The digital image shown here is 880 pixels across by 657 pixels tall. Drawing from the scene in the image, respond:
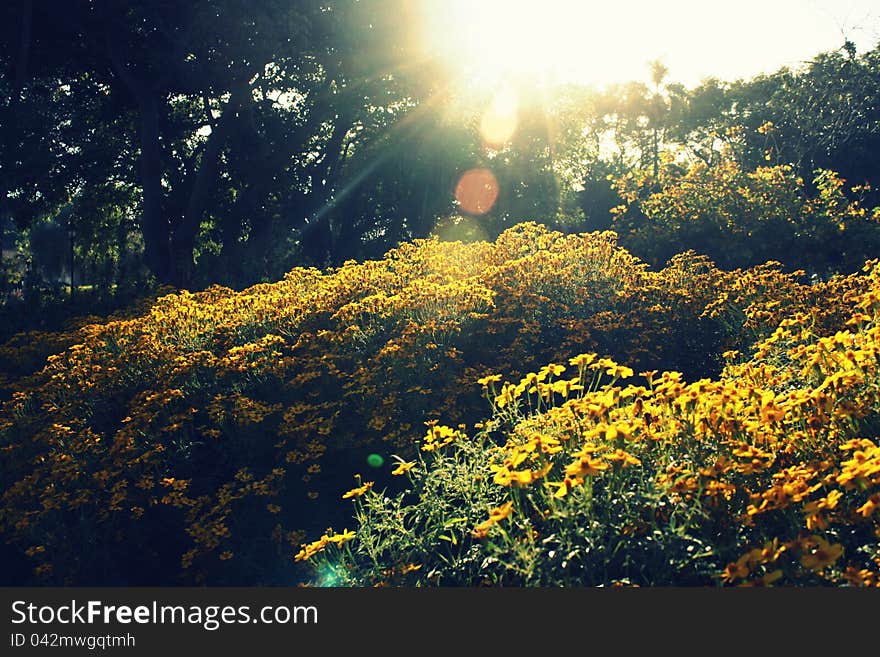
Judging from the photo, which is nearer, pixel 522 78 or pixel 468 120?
pixel 468 120

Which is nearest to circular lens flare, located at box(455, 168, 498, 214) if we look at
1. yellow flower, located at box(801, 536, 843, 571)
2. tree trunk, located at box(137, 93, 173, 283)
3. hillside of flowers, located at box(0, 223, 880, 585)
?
tree trunk, located at box(137, 93, 173, 283)

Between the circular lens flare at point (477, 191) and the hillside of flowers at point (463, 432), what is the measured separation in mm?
13827

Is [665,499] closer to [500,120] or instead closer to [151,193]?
[151,193]

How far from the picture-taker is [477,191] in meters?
21.7

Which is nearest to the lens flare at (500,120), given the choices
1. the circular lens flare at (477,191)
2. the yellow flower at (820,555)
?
the circular lens flare at (477,191)

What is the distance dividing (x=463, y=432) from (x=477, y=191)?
18.0m

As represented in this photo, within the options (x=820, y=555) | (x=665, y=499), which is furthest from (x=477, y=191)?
(x=820, y=555)

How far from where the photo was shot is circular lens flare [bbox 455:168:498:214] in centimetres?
2103

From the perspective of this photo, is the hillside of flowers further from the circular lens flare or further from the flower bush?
the circular lens flare

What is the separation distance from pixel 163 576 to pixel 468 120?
17.7m

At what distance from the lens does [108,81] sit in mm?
15539

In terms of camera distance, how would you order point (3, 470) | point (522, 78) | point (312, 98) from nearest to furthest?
1. point (3, 470)
2. point (312, 98)
3. point (522, 78)

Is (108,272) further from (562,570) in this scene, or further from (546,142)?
(546,142)

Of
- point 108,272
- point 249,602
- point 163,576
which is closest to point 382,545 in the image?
point 249,602
